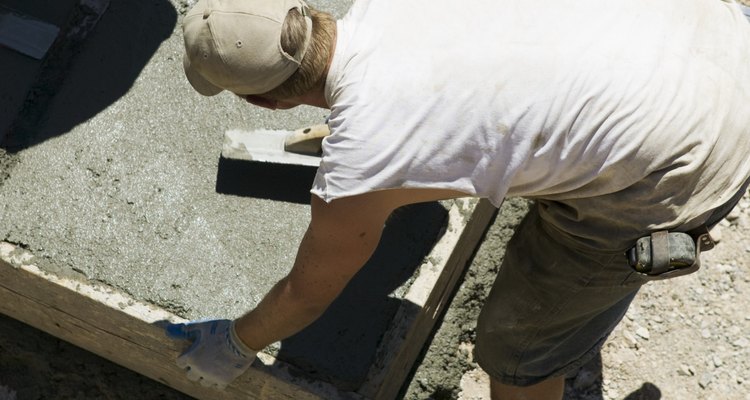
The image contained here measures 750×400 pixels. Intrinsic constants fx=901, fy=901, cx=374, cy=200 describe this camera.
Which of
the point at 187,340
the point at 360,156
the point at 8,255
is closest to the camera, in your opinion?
the point at 360,156

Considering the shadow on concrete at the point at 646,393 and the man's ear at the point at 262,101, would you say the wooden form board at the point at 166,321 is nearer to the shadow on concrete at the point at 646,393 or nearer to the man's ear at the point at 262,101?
the shadow on concrete at the point at 646,393

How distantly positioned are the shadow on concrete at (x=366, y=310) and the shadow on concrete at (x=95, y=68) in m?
1.09

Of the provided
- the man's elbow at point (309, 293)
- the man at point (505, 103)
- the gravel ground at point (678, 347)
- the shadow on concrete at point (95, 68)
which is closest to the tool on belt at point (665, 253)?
the man at point (505, 103)

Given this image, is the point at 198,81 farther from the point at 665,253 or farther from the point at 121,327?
the point at 665,253

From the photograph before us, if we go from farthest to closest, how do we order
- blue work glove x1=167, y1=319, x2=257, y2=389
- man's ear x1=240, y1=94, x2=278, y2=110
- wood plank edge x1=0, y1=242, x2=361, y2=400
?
1. wood plank edge x1=0, y1=242, x2=361, y2=400
2. blue work glove x1=167, y1=319, x2=257, y2=389
3. man's ear x1=240, y1=94, x2=278, y2=110

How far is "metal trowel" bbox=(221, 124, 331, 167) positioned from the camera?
10.1 feet

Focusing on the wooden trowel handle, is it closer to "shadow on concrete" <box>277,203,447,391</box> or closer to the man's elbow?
"shadow on concrete" <box>277,203,447,391</box>

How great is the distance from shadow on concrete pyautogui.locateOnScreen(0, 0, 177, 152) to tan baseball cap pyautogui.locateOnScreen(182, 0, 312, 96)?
1.25 meters

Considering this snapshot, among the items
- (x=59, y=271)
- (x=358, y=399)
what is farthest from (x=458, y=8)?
(x=59, y=271)

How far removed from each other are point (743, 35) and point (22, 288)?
2343mm

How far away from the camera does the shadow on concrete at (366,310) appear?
9.39 ft

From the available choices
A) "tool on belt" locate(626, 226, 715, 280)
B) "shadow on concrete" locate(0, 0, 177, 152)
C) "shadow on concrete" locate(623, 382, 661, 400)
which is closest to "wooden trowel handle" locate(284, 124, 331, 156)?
"shadow on concrete" locate(0, 0, 177, 152)

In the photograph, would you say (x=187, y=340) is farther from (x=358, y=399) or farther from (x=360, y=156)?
(x=360, y=156)

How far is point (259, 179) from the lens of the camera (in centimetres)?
315
